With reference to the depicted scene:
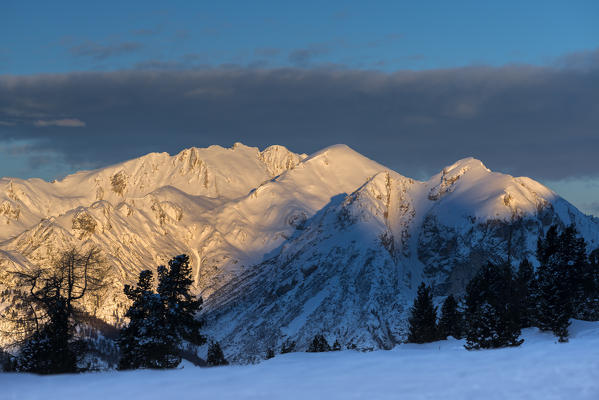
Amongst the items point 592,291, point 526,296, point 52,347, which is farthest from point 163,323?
point 592,291

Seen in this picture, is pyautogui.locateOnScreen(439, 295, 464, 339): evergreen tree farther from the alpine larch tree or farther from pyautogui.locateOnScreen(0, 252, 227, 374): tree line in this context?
the alpine larch tree

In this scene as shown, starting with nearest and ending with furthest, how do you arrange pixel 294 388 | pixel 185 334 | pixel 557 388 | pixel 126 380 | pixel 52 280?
pixel 557 388, pixel 294 388, pixel 126 380, pixel 52 280, pixel 185 334

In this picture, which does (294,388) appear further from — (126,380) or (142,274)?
(142,274)

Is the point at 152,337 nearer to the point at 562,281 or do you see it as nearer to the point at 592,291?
the point at 562,281

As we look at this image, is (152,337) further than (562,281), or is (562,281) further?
(562,281)

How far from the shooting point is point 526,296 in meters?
91.4

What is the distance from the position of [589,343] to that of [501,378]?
1241 centimetres

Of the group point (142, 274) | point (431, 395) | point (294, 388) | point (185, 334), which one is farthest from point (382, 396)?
point (142, 274)

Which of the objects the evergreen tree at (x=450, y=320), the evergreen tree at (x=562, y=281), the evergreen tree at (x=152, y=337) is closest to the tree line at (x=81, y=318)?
the evergreen tree at (x=152, y=337)

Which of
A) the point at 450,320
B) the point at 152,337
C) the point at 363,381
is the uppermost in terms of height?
the point at 363,381

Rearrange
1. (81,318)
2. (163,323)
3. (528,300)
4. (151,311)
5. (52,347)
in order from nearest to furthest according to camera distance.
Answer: (52,347)
(81,318)
(151,311)
(163,323)
(528,300)

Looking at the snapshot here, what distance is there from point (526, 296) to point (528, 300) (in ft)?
20.4

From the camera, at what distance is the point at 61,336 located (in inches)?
2142

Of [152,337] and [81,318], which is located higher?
[81,318]
